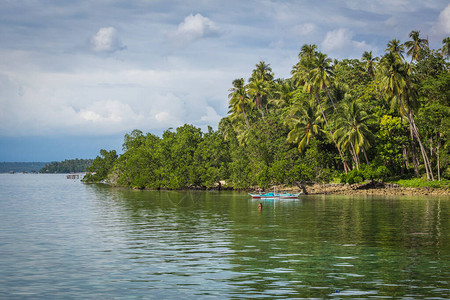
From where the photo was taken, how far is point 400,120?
3396 inches

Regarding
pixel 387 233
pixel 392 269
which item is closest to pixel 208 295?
pixel 392 269

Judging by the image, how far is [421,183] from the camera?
269ft

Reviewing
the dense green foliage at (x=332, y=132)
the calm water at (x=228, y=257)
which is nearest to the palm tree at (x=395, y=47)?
the dense green foliage at (x=332, y=132)

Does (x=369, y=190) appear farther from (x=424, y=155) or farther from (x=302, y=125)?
(x=302, y=125)

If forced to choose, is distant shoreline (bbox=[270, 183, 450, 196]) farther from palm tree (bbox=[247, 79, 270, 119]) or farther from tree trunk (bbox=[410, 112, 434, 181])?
palm tree (bbox=[247, 79, 270, 119])

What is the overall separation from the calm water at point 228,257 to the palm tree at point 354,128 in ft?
123

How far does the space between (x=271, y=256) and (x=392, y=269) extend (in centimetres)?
647

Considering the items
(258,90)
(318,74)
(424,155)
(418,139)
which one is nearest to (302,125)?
(318,74)

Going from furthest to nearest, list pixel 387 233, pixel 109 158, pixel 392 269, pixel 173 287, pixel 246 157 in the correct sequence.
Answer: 1. pixel 109 158
2. pixel 246 157
3. pixel 387 233
4. pixel 392 269
5. pixel 173 287

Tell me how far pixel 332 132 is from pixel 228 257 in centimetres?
7017

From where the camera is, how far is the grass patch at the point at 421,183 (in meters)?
78.8

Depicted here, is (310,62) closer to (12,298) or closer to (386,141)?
(386,141)

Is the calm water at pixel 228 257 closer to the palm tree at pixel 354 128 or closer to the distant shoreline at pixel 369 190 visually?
the distant shoreline at pixel 369 190

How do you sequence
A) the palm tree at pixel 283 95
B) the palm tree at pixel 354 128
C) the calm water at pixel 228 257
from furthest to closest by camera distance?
the palm tree at pixel 283 95
the palm tree at pixel 354 128
the calm water at pixel 228 257
